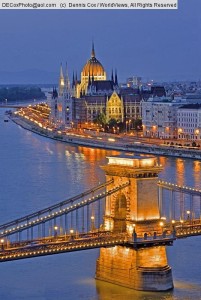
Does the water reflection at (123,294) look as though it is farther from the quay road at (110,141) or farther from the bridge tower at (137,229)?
the quay road at (110,141)

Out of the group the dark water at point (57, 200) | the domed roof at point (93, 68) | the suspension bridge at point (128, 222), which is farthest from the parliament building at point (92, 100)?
the suspension bridge at point (128, 222)

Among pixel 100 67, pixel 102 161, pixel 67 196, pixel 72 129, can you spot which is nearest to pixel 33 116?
Result: pixel 100 67

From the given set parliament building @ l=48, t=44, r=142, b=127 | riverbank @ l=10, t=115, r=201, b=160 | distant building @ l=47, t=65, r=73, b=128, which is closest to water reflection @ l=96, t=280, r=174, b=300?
riverbank @ l=10, t=115, r=201, b=160

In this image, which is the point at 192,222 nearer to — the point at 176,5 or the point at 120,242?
the point at 120,242

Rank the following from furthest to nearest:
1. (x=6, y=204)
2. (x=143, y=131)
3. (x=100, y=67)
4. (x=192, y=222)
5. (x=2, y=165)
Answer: (x=100, y=67) → (x=143, y=131) → (x=2, y=165) → (x=6, y=204) → (x=192, y=222)

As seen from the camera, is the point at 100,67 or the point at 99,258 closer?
the point at 99,258

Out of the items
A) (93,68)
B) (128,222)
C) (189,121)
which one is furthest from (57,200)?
(93,68)
